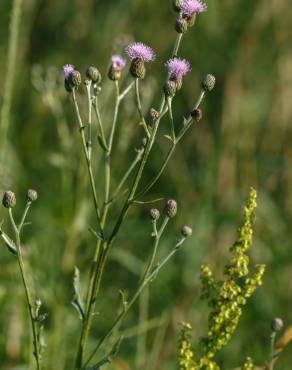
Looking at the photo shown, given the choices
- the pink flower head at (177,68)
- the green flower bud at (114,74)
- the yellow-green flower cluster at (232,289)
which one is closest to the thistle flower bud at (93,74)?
the green flower bud at (114,74)

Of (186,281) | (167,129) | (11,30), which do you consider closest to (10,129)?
(167,129)

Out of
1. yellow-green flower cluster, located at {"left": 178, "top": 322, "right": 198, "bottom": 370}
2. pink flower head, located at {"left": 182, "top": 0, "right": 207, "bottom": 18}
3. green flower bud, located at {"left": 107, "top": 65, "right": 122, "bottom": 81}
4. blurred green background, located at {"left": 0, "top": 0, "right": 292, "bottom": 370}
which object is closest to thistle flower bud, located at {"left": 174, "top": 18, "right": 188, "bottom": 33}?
pink flower head, located at {"left": 182, "top": 0, "right": 207, "bottom": 18}

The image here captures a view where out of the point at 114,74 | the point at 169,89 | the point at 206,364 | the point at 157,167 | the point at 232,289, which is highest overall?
the point at 157,167

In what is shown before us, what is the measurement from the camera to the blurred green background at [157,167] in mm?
2844

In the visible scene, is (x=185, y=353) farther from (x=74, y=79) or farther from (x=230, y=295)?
(x=74, y=79)

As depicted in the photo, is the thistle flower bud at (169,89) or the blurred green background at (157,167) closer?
the thistle flower bud at (169,89)

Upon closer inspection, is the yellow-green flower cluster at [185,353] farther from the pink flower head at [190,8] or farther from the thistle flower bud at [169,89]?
the pink flower head at [190,8]

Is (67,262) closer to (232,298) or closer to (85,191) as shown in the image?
(85,191)

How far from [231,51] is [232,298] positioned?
266 centimetres

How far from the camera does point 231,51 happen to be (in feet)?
13.3

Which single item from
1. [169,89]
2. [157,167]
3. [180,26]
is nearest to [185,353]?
[169,89]

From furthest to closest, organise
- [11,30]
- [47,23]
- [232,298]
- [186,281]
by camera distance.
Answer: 1. [47,23]
2. [186,281]
3. [11,30]
4. [232,298]

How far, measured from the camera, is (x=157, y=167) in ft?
12.6

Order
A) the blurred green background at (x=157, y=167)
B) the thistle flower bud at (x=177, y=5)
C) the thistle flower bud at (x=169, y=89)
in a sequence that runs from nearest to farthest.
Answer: the thistle flower bud at (x=169, y=89) < the thistle flower bud at (x=177, y=5) < the blurred green background at (x=157, y=167)
